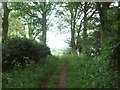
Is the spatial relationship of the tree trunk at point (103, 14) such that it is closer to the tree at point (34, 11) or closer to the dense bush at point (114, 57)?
the dense bush at point (114, 57)

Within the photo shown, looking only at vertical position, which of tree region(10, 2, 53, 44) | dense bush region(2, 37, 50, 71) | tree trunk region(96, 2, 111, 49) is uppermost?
tree region(10, 2, 53, 44)

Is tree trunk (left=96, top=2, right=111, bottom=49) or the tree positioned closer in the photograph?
tree trunk (left=96, top=2, right=111, bottom=49)

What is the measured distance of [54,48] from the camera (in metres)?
38.0

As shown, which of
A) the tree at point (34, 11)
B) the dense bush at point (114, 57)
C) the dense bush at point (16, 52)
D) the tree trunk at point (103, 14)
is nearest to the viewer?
the dense bush at point (114, 57)

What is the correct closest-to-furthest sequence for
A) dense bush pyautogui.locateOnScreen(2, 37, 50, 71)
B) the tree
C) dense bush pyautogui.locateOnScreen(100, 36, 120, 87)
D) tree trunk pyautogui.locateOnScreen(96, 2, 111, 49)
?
dense bush pyautogui.locateOnScreen(100, 36, 120, 87) < dense bush pyautogui.locateOnScreen(2, 37, 50, 71) < tree trunk pyautogui.locateOnScreen(96, 2, 111, 49) < the tree

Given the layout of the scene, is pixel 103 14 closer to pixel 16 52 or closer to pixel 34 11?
pixel 16 52

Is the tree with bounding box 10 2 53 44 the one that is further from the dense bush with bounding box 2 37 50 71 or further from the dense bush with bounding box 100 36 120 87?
the dense bush with bounding box 100 36 120 87

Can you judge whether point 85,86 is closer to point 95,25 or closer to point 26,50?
point 26,50

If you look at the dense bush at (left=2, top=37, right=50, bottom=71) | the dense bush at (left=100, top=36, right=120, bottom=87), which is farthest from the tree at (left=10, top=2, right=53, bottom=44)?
the dense bush at (left=100, top=36, right=120, bottom=87)

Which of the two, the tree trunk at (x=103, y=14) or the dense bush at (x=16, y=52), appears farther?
the tree trunk at (x=103, y=14)

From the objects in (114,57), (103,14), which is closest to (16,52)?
(114,57)

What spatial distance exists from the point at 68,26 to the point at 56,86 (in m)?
42.5

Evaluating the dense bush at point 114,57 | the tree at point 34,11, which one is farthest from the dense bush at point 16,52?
the tree at point 34,11

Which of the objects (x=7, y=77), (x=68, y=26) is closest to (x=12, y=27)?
(x=68, y=26)
